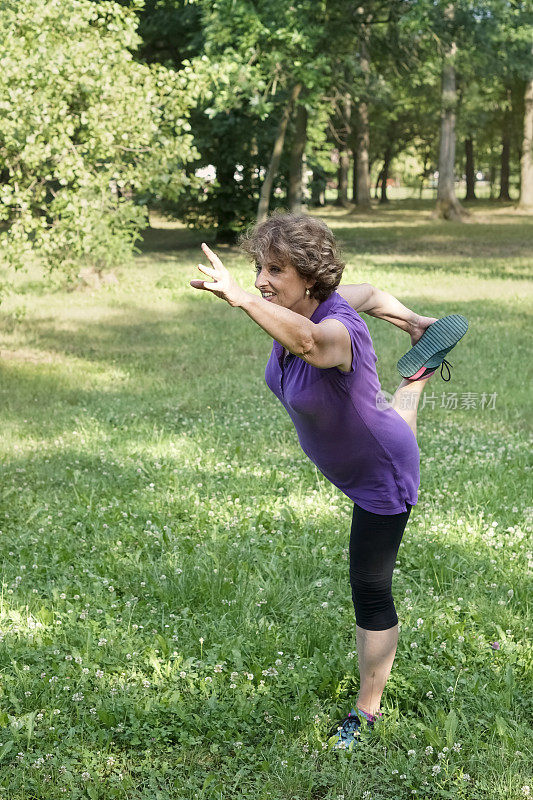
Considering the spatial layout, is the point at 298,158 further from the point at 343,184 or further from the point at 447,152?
the point at 343,184

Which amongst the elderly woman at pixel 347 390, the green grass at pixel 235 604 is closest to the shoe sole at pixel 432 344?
the elderly woman at pixel 347 390

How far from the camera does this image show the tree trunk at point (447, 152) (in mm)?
34094

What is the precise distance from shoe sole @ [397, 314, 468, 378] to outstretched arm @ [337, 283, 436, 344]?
0.23 feet

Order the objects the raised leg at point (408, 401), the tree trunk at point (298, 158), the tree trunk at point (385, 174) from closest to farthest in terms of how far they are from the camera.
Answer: the raised leg at point (408, 401), the tree trunk at point (298, 158), the tree trunk at point (385, 174)

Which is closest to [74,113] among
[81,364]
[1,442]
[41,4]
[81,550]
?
[41,4]

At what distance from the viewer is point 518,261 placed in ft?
70.6

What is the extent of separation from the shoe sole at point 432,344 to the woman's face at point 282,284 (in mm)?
802

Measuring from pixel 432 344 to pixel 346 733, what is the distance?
5.73 ft

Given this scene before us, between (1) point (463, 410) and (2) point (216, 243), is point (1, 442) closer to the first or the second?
(1) point (463, 410)

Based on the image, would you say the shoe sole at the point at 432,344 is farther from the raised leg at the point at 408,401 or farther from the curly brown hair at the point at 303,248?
the curly brown hair at the point at 303,248

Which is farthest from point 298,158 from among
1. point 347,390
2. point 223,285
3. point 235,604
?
point 223,285

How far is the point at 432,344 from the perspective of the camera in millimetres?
3697

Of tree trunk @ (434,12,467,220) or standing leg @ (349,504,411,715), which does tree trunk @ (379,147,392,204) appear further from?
standing leg @ (349,504,411,715)

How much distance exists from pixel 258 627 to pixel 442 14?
21855 mm
